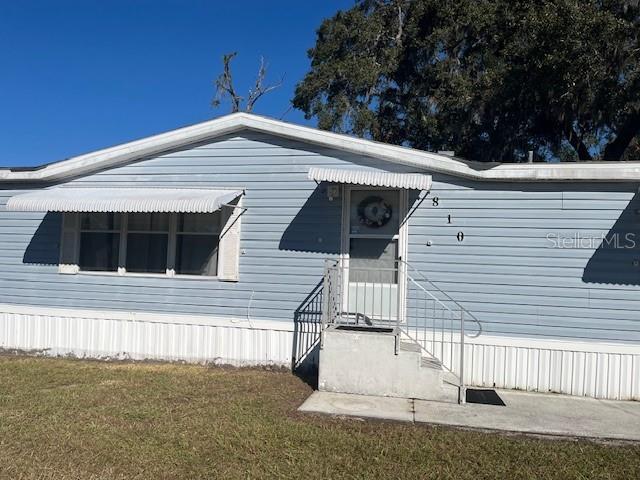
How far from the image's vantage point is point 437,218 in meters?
7.16

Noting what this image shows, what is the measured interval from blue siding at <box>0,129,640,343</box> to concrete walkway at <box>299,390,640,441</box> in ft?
2.99

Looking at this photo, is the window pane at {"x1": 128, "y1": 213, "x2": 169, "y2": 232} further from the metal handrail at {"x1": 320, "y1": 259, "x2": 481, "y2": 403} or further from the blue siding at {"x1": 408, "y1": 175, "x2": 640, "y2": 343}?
the blue siding at {"x1": 408, "y1": 175, "x2": 640, "y2": 343}

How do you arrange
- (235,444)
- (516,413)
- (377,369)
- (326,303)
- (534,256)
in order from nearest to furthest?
(235,444)
(516,413)
(377,369)
(326,303)
(534,256)

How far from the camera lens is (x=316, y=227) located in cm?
747

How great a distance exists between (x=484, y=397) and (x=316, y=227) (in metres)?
3.09

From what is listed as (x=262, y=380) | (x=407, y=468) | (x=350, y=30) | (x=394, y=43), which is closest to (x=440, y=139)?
(x=394, y=43)

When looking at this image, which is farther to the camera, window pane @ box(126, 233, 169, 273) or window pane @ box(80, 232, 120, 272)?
window pane @ box(80, 232, 120, 272)

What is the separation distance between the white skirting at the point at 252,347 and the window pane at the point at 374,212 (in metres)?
1.58

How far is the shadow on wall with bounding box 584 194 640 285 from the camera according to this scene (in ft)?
21.6

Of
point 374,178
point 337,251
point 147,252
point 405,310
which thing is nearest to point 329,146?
point 374,178

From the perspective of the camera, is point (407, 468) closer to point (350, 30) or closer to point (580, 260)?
point (580, 260)

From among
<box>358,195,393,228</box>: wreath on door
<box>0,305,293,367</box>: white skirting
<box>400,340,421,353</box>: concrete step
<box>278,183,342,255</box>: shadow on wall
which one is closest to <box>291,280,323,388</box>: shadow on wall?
<box>0,305,293,367</box>: white skirting

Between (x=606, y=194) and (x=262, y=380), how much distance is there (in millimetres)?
4981

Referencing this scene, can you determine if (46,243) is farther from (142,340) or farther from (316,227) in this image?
(316,227)
